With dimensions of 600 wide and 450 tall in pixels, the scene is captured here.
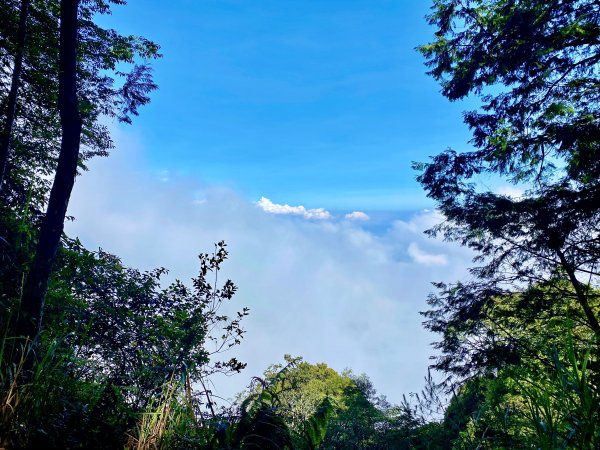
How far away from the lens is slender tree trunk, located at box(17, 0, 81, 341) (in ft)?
15.5

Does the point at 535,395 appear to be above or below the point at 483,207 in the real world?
below

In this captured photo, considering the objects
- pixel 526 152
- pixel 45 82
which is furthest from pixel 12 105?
pixel 526 152

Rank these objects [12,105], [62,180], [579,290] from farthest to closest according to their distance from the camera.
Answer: [579,290]
[12,105]
[62,180]

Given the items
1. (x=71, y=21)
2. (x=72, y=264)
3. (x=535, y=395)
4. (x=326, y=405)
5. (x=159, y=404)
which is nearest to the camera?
(x=535, y=395)

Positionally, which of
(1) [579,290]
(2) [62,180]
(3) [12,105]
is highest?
(3) [12,105]

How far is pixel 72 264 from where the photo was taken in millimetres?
7922

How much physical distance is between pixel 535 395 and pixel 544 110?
8.81 meters

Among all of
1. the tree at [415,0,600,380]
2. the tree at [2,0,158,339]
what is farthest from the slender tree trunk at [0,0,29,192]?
the tree at [415,0,600,380]

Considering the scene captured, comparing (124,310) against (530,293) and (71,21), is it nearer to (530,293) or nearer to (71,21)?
(71,21)

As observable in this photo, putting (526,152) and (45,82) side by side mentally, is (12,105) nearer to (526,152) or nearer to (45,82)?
(45,82)

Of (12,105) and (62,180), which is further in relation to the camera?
(12,105)

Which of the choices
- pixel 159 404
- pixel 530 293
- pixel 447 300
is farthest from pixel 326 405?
pixel 447 300

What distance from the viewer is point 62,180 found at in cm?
541

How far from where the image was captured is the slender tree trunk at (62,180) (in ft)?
15.5
